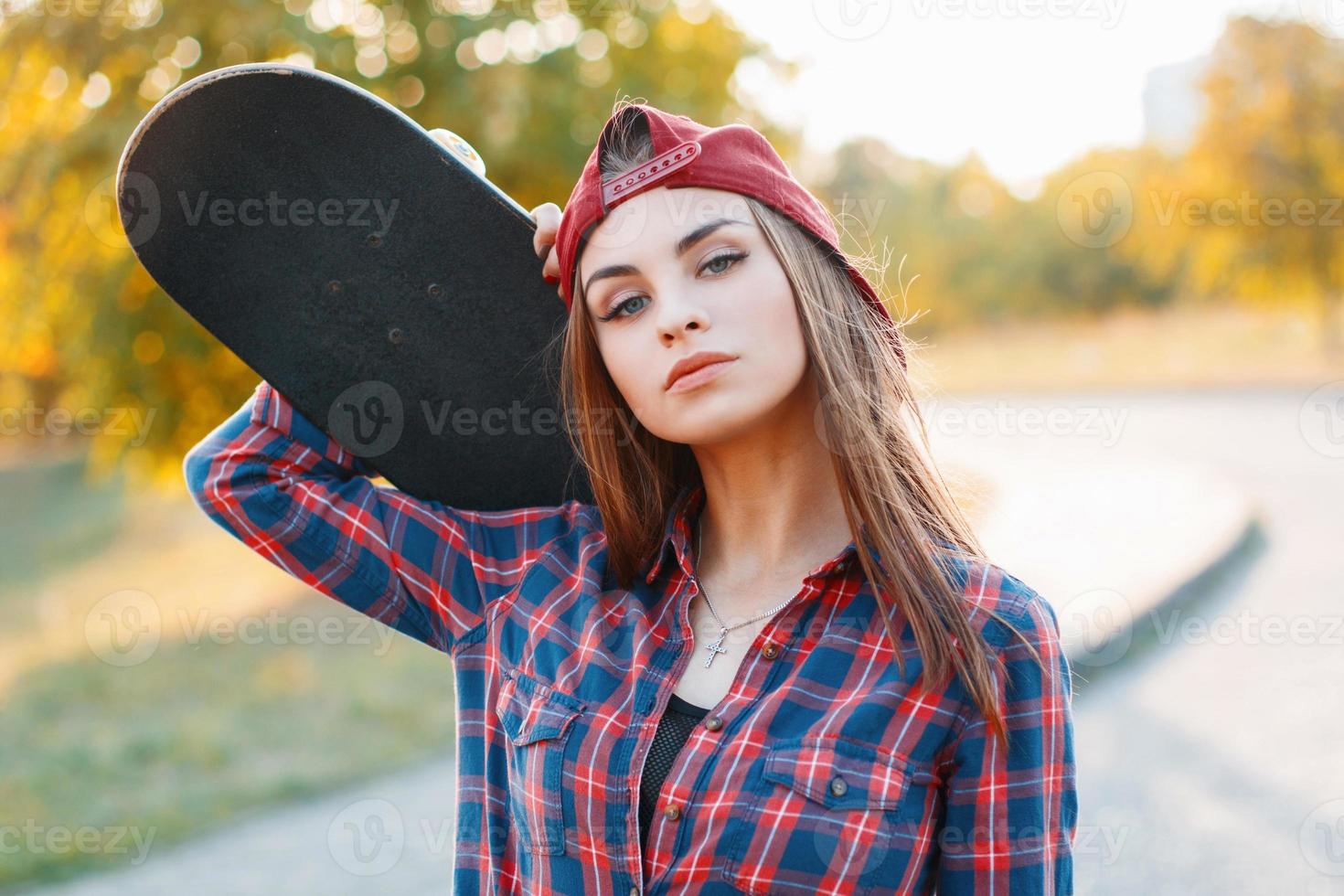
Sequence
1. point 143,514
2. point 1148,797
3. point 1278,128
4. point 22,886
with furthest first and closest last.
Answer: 1. point 1278,128
2. point 143,514
3. point 1148,797
4. point 22,886

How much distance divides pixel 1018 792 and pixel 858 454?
532 mm

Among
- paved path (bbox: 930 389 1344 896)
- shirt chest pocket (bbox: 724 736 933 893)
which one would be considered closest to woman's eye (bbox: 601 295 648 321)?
shirt chest pocket (bbox: 724 736 933 893)

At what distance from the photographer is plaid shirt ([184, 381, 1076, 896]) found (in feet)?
5.00

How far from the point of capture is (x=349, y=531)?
1931 millimetres

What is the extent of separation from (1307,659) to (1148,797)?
2.42m

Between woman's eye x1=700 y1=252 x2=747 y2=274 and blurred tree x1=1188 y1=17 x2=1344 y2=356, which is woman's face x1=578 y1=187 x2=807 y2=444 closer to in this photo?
woman's eye x1=700 y1=252 x2=747 y2=274

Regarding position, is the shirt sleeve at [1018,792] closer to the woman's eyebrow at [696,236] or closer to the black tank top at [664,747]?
the black tank top at [664,747]

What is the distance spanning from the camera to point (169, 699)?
23.6 ft

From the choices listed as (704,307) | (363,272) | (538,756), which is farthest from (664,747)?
(363,272)

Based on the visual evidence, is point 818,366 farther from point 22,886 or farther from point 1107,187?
point 1107,187

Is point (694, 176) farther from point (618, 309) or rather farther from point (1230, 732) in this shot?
point (1230, 732)

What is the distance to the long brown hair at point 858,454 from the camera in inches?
63.1

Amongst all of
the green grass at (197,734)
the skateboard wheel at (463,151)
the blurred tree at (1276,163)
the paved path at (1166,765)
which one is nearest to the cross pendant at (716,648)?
the skateboard wheel at (463,151)

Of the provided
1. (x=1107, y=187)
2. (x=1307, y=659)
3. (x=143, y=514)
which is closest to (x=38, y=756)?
(x=1307, y=659)
